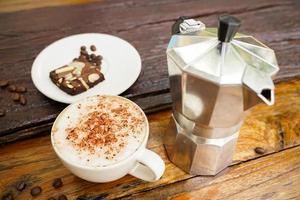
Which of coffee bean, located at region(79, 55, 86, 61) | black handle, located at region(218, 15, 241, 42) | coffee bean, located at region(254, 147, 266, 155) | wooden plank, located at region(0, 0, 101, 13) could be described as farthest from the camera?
wooden plank, located at region(0, 0, 101, 13)

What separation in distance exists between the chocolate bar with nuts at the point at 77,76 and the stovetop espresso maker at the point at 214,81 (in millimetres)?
265

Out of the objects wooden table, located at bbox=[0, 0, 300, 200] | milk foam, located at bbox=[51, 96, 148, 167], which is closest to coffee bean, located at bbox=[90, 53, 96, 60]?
wooden table, located at bbox=[0, 0, 300, 200]

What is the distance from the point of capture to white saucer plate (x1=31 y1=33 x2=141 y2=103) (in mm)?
785

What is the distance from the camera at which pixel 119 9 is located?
114 centimetres

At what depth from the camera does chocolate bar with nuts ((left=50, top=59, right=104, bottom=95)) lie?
77 cm

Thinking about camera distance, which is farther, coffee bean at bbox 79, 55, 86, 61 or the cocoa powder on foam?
coffee bean at bbox 79, 55, 86, 61

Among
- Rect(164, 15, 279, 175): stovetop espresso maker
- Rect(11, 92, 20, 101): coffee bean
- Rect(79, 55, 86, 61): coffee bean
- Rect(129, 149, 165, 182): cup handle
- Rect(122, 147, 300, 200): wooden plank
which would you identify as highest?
Rect(164, 15, 279, 175): stovetop espresso maker

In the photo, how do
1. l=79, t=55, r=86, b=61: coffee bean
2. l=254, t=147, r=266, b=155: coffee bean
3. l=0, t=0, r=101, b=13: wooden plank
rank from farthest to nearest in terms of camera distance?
l=0, t=0, r=101, b=13: wooden plank
l=79, t=55, r=86, b=61: coffee bean
l=254, t=147, r=266, b=155: coffee bean

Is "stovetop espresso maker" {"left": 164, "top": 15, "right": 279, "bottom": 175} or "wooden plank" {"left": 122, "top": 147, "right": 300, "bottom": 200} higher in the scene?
"stovetop espresso maker" {"left": 164, "top": 15, "right": 279, "bottom": 175}

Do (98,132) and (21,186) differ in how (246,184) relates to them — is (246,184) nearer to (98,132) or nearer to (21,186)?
(98,132)

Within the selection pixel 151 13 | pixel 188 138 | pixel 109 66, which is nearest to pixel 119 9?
pixel 151 13

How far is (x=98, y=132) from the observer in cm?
59

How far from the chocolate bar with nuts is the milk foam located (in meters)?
0.14

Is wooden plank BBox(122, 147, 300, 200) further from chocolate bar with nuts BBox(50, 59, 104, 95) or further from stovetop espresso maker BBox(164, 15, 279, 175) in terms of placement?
chocolate bar with nuts BBox(50, 59, 104, 95)
